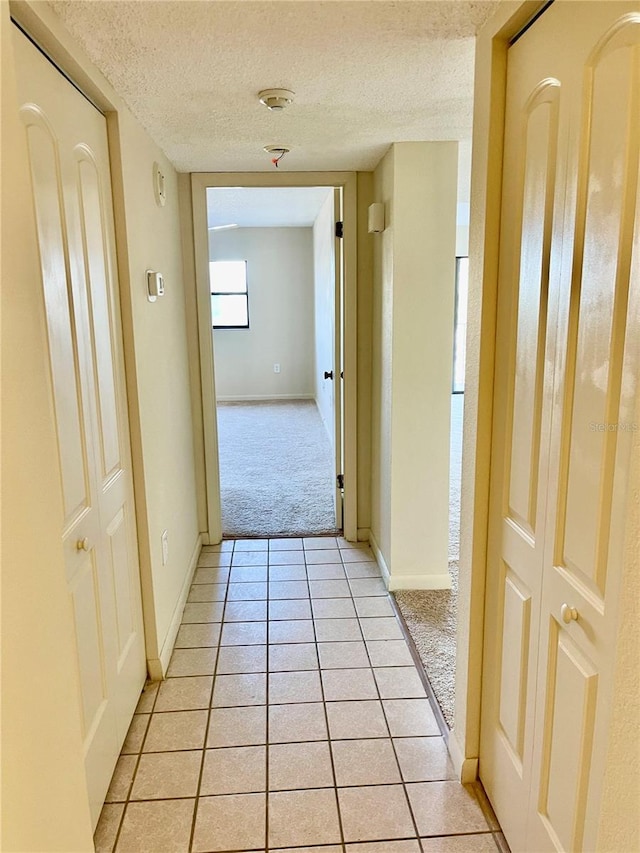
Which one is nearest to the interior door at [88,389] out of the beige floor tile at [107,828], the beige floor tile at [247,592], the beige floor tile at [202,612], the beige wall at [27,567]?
the beige floor tile at [107,828]

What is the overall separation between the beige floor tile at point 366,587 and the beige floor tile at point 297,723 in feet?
2.86

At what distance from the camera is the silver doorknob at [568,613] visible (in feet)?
3.90

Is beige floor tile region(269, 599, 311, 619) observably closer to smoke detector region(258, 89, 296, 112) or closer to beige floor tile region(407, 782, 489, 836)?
beige floor tile region(407, 782, 489, 836)

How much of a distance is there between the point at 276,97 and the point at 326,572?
230cm

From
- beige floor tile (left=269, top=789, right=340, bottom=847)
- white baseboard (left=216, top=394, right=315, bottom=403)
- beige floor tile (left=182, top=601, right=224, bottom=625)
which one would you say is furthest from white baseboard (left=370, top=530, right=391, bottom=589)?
white baseboard (left=216, top=394, right=315, bottom=403)

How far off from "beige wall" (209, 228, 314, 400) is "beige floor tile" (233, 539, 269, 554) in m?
4.72

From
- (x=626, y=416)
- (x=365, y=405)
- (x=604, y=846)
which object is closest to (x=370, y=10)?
(x=626, y=416)

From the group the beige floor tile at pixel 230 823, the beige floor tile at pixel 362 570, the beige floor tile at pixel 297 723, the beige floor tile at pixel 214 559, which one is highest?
the beige floor tile at pixel 214 559

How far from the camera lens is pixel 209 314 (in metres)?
3.38

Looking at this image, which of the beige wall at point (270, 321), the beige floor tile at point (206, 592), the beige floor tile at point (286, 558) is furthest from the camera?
the beige wall at point (270, 321)

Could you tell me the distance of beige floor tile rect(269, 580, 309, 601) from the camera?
3004 millimetres

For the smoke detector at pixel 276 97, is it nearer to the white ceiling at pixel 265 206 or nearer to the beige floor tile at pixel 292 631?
the beige floor tile at pixel 292 631

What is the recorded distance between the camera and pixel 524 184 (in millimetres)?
1379

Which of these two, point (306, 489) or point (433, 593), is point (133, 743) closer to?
point (433, 593)
